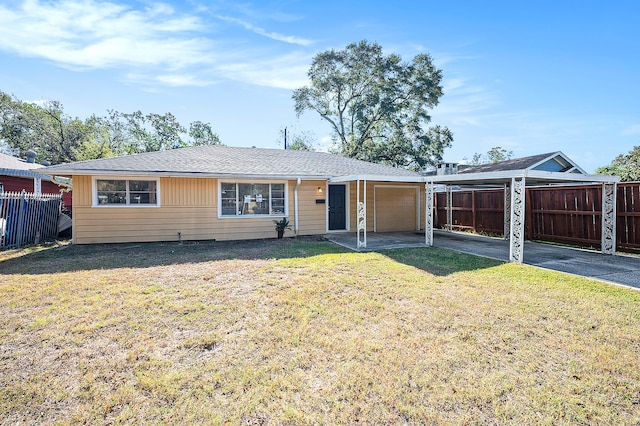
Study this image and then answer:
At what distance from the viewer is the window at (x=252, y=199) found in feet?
33.2

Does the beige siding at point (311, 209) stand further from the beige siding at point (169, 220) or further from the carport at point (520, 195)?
the carport at point (520, 195)

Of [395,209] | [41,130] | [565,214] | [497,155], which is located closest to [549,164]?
[565,214]

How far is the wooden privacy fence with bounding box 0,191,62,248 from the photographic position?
849cm

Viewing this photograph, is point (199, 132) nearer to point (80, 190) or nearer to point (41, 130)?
point (41, 130)

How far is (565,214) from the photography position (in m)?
9.37

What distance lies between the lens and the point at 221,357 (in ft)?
9.87

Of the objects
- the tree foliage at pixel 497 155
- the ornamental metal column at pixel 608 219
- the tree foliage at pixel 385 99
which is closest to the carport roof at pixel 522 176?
the ornamental metal column at pixel 608 219

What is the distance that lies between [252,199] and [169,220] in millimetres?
2594

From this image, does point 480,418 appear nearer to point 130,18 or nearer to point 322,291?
point 322,291

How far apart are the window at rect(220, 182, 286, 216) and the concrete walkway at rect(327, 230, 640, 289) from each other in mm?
2183

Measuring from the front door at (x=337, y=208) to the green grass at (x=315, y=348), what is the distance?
6.04 m

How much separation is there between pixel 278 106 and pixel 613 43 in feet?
67.3

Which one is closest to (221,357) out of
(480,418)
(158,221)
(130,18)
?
(480,418)

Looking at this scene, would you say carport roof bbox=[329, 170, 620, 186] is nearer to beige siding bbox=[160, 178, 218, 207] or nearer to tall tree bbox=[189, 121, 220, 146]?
beige siding bbox=[160, 178, 218, 207]
